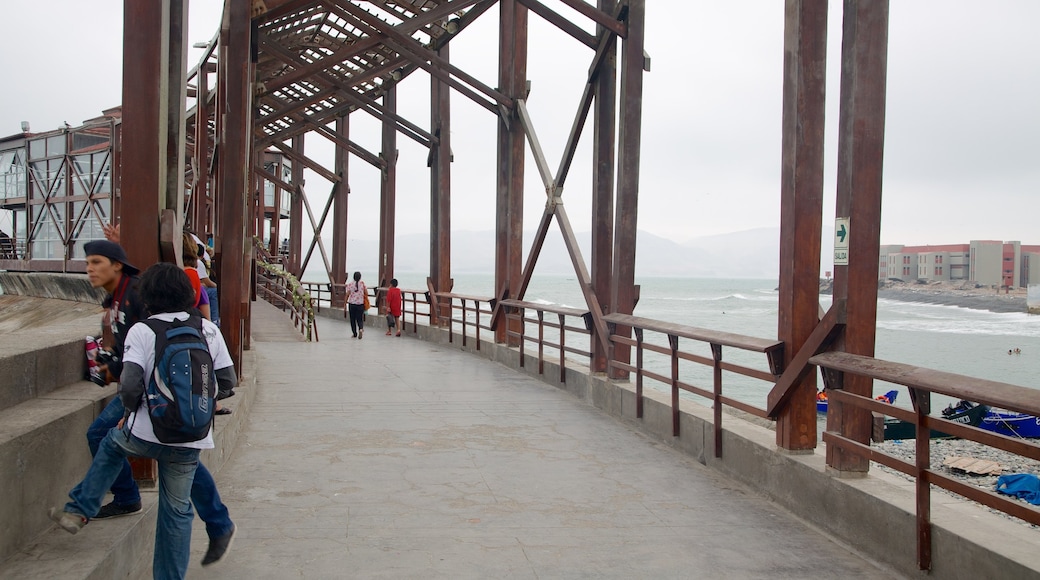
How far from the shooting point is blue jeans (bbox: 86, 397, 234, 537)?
3.72m

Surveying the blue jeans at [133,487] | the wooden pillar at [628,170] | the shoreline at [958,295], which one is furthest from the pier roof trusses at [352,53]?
the shoreline at [958,295]

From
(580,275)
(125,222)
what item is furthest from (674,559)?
(580,275)

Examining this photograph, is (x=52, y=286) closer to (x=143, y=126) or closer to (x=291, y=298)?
(x=291, y=298)

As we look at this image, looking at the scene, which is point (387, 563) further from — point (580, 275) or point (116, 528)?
point (580, 275)

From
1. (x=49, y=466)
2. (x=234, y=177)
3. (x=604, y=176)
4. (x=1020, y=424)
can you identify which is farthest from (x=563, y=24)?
(x=1020, y=424)

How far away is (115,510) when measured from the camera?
12.7 ft

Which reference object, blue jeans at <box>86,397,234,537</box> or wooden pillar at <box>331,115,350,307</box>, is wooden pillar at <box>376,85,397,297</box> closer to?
Answer: wooden pillar at <box>331,115,350,307</box>

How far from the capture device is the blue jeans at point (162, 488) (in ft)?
11.4

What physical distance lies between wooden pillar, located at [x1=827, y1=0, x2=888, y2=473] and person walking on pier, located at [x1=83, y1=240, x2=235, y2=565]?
3.36m

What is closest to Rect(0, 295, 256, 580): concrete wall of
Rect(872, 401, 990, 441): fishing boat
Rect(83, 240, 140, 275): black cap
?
Rect(83, 240, 140, 275): black cap

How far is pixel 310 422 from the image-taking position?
8367 millimetres

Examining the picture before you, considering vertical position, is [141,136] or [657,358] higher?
[141,136]

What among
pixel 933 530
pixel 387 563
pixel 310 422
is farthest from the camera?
pixel 310 422

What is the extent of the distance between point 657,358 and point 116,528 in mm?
36921
